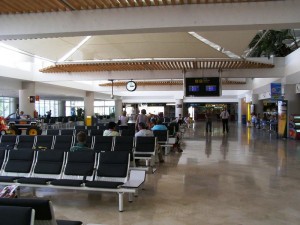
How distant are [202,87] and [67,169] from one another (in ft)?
32.8

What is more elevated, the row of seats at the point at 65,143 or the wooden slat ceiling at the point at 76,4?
the wooden slat ceiling at the point at 76,4

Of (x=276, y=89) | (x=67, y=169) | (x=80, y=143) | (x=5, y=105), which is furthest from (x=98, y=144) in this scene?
(x=5, y=105)

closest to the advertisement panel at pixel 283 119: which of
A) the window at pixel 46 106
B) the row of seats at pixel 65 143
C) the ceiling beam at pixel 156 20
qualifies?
the row of seats at pixel 65 143

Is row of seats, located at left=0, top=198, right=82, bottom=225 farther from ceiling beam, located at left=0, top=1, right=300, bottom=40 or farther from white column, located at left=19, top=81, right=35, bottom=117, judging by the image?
white column, located at left=19, top=81, right=35, bottom=117

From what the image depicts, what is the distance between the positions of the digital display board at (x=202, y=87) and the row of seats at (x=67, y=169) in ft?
30.2

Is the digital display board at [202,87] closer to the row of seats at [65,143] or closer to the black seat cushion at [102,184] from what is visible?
the row of seats at [65,143]

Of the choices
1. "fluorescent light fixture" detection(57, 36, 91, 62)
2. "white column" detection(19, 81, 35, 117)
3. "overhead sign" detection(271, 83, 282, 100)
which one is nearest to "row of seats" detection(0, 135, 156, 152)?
"fluorescent light fixture" detection(57, 36, 91, 62)

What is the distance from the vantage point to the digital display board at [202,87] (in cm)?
1494

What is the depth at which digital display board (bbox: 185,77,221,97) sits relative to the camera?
14.9 m

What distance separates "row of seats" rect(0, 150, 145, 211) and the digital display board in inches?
362

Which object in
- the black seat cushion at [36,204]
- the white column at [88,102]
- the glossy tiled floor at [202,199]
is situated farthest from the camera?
the white column at [88,102]

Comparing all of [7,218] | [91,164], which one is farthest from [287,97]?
[7,218]

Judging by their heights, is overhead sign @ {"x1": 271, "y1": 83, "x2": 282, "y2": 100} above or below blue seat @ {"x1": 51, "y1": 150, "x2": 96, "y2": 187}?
above

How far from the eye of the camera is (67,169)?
239 inches
